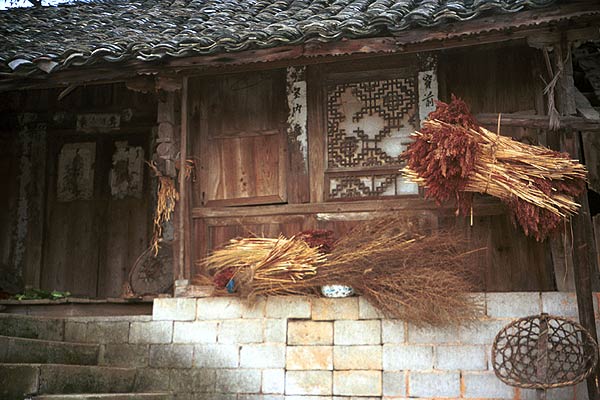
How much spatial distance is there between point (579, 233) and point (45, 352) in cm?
505

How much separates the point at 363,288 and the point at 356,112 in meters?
2.23

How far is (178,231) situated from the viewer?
8.56m

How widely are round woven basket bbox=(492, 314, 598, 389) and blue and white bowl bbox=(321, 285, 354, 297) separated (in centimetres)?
146

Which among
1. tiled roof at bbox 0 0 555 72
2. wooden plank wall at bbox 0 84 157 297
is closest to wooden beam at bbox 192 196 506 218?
tiled roof at bbox 0 0 555 72

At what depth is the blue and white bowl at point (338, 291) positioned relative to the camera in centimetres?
742

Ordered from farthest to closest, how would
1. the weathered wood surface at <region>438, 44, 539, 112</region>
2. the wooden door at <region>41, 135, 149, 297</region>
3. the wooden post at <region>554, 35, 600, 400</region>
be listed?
the wooden door at <region>41, 135, 149, 297</region> < the weathered wood surface at <region>438, 44, 539, 112</region> < the wooden post at <region>554, 35, 600, 400</region>

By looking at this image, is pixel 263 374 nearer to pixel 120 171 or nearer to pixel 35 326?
pixel 35 326

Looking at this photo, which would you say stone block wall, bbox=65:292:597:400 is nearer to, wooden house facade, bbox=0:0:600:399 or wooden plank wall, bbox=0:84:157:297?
wooden house facade, bbox=0:0:600:399

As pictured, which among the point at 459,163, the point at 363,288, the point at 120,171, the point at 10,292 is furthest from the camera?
the point at 120,171

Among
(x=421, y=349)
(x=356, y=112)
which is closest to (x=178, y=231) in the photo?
(x=356, y=112)

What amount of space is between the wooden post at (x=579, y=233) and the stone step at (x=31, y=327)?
201 inches

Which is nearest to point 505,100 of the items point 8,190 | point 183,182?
point 183,182

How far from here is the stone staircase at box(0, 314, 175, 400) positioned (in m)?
6.46

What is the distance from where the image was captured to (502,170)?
22.1 feet
